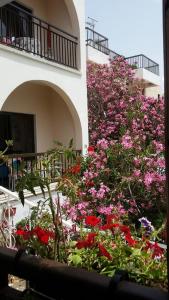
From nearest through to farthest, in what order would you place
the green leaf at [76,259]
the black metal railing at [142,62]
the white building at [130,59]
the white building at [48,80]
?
the green leaf at [76,259] → the white building at [48,80] → the white building at [130,59] → the black metal railing at [142,62]

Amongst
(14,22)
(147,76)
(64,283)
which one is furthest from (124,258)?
(147,76)

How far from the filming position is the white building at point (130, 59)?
15.3 metres

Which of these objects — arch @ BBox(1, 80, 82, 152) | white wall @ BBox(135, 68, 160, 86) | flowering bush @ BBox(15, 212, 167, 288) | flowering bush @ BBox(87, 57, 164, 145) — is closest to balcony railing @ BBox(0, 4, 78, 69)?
arch @ BBox(1, 80, 82, 152)

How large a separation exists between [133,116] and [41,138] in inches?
125

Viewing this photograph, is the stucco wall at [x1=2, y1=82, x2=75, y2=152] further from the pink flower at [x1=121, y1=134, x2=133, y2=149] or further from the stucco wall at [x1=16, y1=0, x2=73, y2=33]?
the pink flower at [x1=121, y1=134, x2=133, y2=149]

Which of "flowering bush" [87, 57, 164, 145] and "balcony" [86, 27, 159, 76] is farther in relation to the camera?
"balcony" [86, 27, 159, 76]

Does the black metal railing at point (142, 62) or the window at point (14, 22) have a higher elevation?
the black metal railing at point (142, 62)

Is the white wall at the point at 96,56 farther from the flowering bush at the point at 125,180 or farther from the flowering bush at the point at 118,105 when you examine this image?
the flowering bush at the point at 125,180

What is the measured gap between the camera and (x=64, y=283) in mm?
1699

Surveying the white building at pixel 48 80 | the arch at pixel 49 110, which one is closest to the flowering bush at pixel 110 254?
the white building at pixel 48 80

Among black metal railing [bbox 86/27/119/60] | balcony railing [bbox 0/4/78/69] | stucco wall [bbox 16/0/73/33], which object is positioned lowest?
balcony railing [bbox 0/4/78/69]

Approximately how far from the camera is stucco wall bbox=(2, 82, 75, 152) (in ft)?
34.1

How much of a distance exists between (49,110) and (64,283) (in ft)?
32.2

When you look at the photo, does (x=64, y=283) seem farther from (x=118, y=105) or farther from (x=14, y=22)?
(x=118, y=105)
